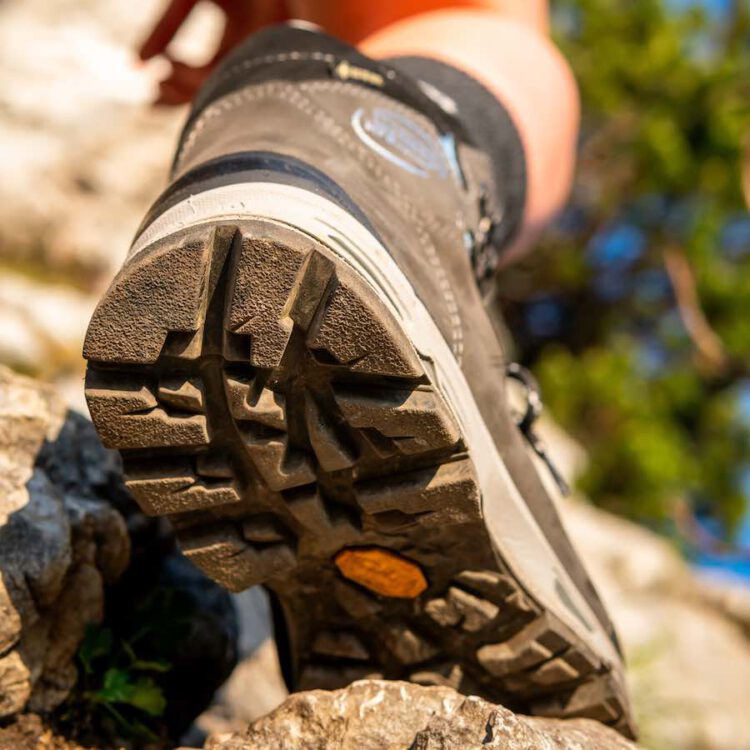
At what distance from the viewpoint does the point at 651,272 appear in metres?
6.76

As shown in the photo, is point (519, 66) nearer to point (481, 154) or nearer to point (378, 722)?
point (481, 154)

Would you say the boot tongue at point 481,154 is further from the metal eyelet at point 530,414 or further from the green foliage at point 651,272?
the green foliage at point 651,272

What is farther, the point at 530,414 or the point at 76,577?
the point at 530,414

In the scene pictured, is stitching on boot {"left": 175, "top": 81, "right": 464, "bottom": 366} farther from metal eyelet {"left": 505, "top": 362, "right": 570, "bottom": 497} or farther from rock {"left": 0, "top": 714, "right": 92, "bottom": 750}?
rock {"left": 0, "top": 714, "right": 92, "bottom": 750}

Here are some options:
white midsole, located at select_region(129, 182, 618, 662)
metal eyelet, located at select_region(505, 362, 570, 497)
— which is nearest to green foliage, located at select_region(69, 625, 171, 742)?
white midsole, located at select_region(129, 182, 618, 662)

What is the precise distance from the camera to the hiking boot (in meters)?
0.88

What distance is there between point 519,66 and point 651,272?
5.27 metres

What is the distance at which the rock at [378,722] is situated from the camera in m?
0.92

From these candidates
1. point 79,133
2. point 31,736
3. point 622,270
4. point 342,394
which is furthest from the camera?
point 622,270

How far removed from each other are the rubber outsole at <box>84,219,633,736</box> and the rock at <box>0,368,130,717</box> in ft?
0.69

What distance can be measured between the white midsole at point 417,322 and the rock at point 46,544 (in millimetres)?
359

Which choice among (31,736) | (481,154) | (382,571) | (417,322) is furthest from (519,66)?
(31,736)

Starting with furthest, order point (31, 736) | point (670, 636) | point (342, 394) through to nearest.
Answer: point (670, 636)
point (31, 736)
point (342, 394)

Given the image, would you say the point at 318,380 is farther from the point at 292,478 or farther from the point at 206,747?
the point at 206,747
